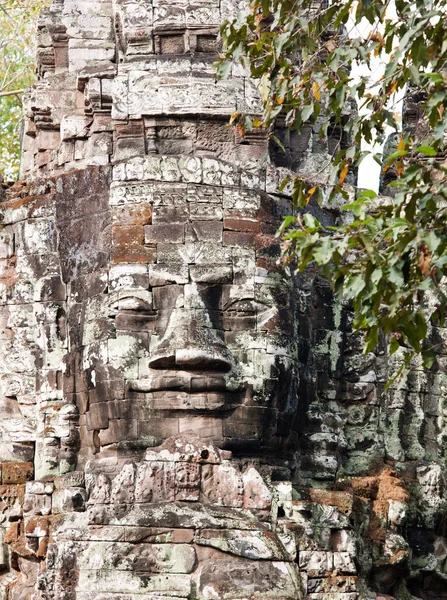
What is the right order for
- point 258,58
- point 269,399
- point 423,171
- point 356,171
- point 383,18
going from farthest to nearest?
point 356,171
point 269,399
point 258,58
point 383,18
point 423,171

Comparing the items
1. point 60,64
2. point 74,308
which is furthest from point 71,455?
point 60,64

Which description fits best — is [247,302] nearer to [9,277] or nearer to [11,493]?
[9,277]

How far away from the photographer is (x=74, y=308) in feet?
59.9

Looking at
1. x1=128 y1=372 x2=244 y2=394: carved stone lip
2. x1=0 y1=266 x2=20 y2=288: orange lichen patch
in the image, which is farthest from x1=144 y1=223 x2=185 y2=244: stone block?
x1=0 y1=266 x2=20 y2=288: orange lichen patch

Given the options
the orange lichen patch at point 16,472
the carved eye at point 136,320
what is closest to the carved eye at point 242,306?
the carved eye at point 136,320

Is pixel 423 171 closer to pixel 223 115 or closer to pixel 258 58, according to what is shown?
pixel 258 58

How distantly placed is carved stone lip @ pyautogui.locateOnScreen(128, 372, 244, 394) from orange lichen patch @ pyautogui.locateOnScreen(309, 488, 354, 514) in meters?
1.28

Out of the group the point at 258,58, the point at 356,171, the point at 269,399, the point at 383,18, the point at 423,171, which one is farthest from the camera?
the point at 356,171

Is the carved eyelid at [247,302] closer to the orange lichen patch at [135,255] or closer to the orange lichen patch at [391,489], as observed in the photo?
the orange lichen patch at [135,255]

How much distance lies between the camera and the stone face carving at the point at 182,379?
16.6 meters

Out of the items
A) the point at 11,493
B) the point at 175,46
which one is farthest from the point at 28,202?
the point at 11,493

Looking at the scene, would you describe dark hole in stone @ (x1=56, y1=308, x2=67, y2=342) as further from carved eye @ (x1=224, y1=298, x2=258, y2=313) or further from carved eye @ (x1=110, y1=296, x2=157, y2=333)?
carved eye @ (x1=224, y1=298, x2=258, y2=313)

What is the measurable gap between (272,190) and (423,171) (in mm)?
4151

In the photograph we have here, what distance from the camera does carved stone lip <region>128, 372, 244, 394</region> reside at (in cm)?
1728
